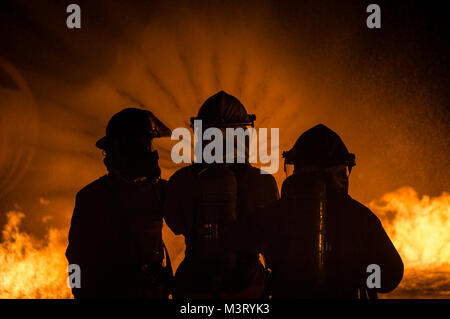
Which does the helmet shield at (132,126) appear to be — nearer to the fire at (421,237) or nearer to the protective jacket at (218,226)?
the protective jacket at (218,226)

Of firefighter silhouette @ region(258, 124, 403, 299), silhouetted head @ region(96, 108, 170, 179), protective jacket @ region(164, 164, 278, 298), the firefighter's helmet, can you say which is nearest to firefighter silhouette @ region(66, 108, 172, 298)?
silhouetted head @ region(96, 108, 170, 179)

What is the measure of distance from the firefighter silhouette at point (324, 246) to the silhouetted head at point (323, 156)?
169 mm

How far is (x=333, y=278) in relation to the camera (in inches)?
136

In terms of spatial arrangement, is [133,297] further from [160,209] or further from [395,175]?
[395,175]

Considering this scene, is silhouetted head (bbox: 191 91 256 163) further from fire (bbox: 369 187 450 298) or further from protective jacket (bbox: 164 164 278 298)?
fire (bbox: 369 187 450 298)

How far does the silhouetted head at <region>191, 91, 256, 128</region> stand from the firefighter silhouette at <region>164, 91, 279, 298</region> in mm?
525

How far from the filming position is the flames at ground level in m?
10.1

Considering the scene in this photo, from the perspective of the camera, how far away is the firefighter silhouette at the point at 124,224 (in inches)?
165

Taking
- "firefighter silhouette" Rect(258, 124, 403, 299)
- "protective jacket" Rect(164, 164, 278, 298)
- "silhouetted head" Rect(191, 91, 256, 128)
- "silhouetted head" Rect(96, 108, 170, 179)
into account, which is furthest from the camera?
"silhouetted head" Rect(191, 91, 256, 128)

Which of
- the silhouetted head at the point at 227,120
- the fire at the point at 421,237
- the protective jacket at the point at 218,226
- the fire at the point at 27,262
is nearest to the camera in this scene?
the protective jacket at the point at 218,226

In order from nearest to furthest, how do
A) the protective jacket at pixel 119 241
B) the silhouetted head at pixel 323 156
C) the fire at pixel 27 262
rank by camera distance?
the silhouetted head at pixel 323 156 < the protective jacket at pixel 119 241 < the fire at pixel 27 262

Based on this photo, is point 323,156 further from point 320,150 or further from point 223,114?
point 223,114

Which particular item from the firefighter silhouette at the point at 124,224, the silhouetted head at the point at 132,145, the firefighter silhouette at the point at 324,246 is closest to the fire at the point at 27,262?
the firefighter silhouette at the point at 124,224
